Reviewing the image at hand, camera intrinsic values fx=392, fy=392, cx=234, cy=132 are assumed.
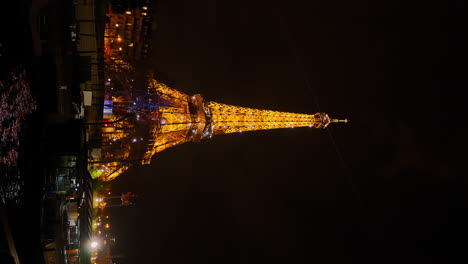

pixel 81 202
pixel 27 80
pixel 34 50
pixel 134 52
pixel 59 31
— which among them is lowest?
pixel 81 202

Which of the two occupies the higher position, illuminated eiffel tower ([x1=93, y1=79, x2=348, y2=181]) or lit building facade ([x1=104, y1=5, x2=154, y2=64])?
lit building facade ([x1=104, y1=5, x2=154, y2=64])

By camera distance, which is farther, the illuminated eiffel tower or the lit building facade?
the lit building facade

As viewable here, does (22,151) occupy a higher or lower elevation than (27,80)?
lower

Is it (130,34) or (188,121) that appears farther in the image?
(130,34)

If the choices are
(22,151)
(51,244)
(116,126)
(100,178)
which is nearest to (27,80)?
(22,151)

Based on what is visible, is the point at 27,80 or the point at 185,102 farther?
the point at 185,102

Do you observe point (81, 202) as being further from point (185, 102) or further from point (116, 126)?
point (185, 102)

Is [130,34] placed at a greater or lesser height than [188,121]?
greater

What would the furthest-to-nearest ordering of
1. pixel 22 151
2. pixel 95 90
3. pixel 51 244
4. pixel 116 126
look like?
pixel 116 126 → pixel 95 90 → pixel 51 244 → pixel 22 151
